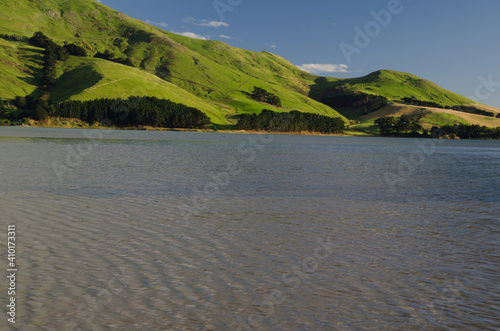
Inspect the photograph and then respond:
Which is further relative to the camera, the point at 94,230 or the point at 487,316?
the point at 94,230

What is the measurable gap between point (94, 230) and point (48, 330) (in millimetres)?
7924

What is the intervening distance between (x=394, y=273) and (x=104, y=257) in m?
8.67

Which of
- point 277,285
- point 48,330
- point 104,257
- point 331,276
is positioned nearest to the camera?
point 48,330

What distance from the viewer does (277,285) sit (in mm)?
10289

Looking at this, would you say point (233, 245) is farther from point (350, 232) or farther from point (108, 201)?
point (108, 201)

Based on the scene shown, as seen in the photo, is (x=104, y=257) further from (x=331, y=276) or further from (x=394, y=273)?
(x=394, y=273)

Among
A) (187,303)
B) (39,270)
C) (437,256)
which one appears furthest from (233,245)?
(437,256)

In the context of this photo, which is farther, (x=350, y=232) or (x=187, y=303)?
(x=350, y=232)

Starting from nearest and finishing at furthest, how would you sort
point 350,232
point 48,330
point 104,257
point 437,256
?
point 48,330 → point 104,257 → point 437,256 → point 350,232

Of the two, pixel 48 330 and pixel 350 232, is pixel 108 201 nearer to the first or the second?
pixel 350 232

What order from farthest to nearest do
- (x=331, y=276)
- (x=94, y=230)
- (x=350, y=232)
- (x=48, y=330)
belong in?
(x=350, y=232) → (x=94, y=230) → (x=331, y=276) → (x=48, y=330)

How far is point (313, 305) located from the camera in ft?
30.0

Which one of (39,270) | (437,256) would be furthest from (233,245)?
(437,256)

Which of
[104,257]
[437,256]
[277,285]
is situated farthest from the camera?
[437,256]
